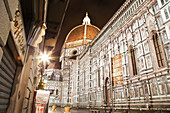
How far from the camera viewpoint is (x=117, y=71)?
13570 millimetres

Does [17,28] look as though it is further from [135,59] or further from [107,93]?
[107,93]

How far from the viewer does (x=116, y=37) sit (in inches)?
579

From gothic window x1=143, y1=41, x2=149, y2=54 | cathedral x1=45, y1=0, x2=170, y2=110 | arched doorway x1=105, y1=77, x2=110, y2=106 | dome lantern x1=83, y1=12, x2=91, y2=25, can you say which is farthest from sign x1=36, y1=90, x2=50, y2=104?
dome lantern x1=83, y1=12, x2=91, y2=25

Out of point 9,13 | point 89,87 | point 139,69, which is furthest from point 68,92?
point 9,13

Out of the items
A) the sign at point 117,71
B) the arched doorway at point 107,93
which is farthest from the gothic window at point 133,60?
the arched doorway at point 107,93

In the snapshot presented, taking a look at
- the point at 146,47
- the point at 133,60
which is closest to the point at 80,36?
the point at 133,60

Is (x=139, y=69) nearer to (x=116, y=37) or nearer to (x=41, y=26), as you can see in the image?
(x=116, y=37)

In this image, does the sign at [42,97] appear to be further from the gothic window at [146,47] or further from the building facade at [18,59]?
the gothic window at [146,47]

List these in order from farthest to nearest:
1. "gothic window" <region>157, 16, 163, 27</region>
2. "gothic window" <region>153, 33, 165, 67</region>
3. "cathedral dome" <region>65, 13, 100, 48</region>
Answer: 1. "cathedral dome" <region>65, 13, 100, 48</region>
2. "gothic window" <region>157, 16, 163, 27</region>
3. "gothic window" <region>153, 33, 165, 67</region>

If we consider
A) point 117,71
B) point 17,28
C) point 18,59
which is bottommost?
point 18,59

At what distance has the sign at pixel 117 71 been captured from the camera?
1298 centimetres

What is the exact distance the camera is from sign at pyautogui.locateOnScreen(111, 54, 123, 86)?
13.0m

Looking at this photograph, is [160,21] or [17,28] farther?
[160,21]

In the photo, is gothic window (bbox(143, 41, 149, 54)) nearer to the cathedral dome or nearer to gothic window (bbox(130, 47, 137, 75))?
gothic window (bbox(130, 47, 137, 75))
